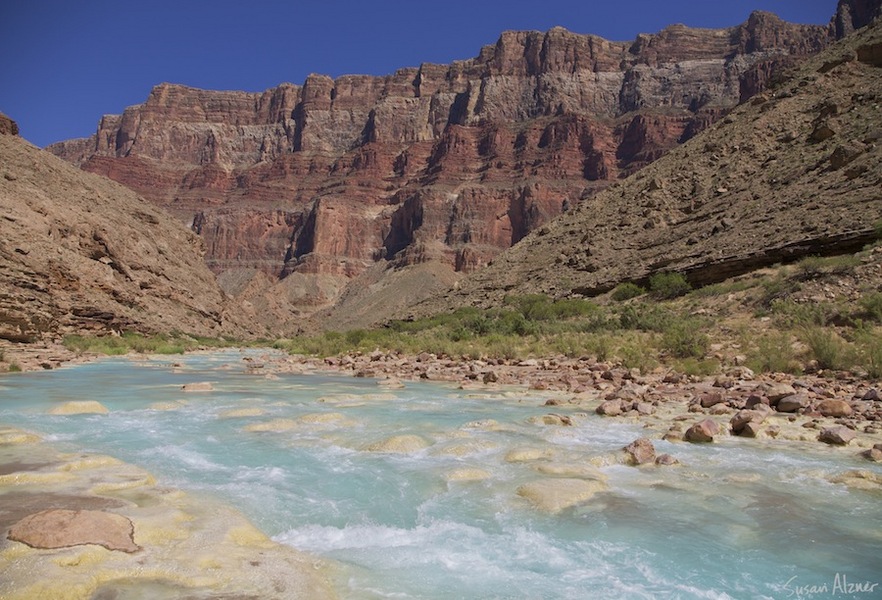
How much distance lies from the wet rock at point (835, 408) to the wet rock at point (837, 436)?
1.20m

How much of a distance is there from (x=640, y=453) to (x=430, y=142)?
139 m

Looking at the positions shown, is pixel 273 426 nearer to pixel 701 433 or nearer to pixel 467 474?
pixel 467 474

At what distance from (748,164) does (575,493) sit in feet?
120

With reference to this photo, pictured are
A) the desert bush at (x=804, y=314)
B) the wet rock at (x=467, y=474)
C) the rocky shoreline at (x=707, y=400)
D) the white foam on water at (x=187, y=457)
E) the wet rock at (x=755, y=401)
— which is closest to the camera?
the wet rock at (x=467, y=474)

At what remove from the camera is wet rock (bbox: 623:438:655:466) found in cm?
558

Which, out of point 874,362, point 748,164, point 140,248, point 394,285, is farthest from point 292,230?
point 874,362

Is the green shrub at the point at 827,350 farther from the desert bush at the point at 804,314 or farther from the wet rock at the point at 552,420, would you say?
the wet rock at the point at 552,420

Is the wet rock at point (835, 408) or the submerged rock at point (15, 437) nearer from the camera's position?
the submerged rock at point (15, 437)

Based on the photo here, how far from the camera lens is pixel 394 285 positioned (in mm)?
90375

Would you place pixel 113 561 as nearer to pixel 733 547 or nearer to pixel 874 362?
pixel 733 547

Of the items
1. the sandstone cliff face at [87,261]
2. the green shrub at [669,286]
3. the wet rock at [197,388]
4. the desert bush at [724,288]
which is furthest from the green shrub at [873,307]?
the sandstone cliff face at [87,261]

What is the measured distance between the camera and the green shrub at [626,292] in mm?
29141

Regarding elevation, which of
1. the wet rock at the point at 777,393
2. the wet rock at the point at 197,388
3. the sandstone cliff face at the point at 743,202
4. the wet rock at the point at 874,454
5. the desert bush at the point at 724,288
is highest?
the sandstone cliff face at the point at 743,202

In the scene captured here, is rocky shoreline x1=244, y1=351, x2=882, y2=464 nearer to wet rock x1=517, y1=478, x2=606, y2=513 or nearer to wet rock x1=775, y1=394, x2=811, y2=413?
wet rock x1=775, y1=394, x2=811, y2=413
